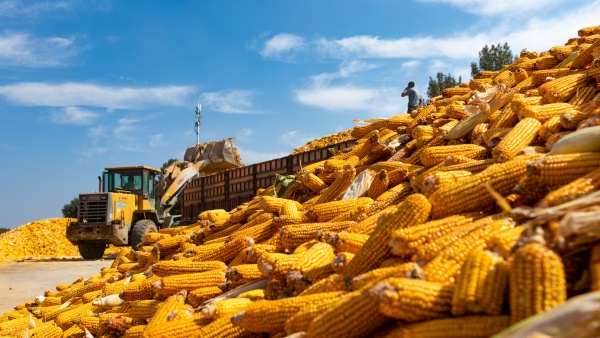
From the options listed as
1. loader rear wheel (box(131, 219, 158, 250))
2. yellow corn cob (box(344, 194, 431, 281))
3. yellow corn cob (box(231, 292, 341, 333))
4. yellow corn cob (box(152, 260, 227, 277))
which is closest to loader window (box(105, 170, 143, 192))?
loader rear wheel (box(131, 219, 158, 250))

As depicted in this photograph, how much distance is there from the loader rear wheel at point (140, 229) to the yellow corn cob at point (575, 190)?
626 inches

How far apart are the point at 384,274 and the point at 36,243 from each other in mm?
28670

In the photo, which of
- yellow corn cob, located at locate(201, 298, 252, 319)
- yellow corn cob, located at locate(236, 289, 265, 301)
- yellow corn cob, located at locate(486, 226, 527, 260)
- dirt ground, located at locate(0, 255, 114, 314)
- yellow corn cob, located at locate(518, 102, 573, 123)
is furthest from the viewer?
dirt ground, located at locate(0, 255, 114, 314)

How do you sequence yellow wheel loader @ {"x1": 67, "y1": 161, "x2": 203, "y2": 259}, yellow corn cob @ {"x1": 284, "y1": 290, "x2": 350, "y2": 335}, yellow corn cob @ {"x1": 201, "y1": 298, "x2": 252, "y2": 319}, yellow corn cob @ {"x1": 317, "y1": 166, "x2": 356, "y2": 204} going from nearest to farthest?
yellow corn cob @ {"x1": 284, "y1": 290, "x2": 350, "y2": 335}, yellow corn cob @ {"x1": 201, "y1": 298, "x2": 252, "y2": 319}, yellow corn cob @ {"x1": 317, "y1": 166, "x2": 356, "y2": 204}, yellow wheel loader @ {"x1": 67, "y1": 161, "x2": 203, "y2": 259}

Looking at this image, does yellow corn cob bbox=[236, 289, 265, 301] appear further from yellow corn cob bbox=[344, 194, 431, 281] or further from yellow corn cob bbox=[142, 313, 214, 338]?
yellow corn cob bbox=[344, 194, 431, 281]

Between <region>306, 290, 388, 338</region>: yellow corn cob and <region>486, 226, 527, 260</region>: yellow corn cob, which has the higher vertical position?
<region>486, 226, 527, 260</region>: yellow corn cob

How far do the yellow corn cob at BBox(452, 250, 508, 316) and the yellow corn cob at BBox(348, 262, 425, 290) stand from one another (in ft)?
0.74

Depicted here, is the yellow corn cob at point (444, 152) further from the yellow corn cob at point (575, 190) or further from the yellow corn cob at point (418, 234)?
the yellow corn cob at point (575, 190)

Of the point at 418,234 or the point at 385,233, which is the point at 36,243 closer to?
the point at 385,233

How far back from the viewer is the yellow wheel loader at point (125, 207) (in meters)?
17.9

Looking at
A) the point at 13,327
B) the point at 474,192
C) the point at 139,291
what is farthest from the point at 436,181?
the point at 13,327

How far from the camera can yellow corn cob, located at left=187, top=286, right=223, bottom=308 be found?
12.6ft

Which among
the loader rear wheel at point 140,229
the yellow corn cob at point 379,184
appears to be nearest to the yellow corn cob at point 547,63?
the yellow corn cob at point 379,184

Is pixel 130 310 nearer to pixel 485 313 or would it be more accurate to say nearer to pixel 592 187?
pixel 485 313
